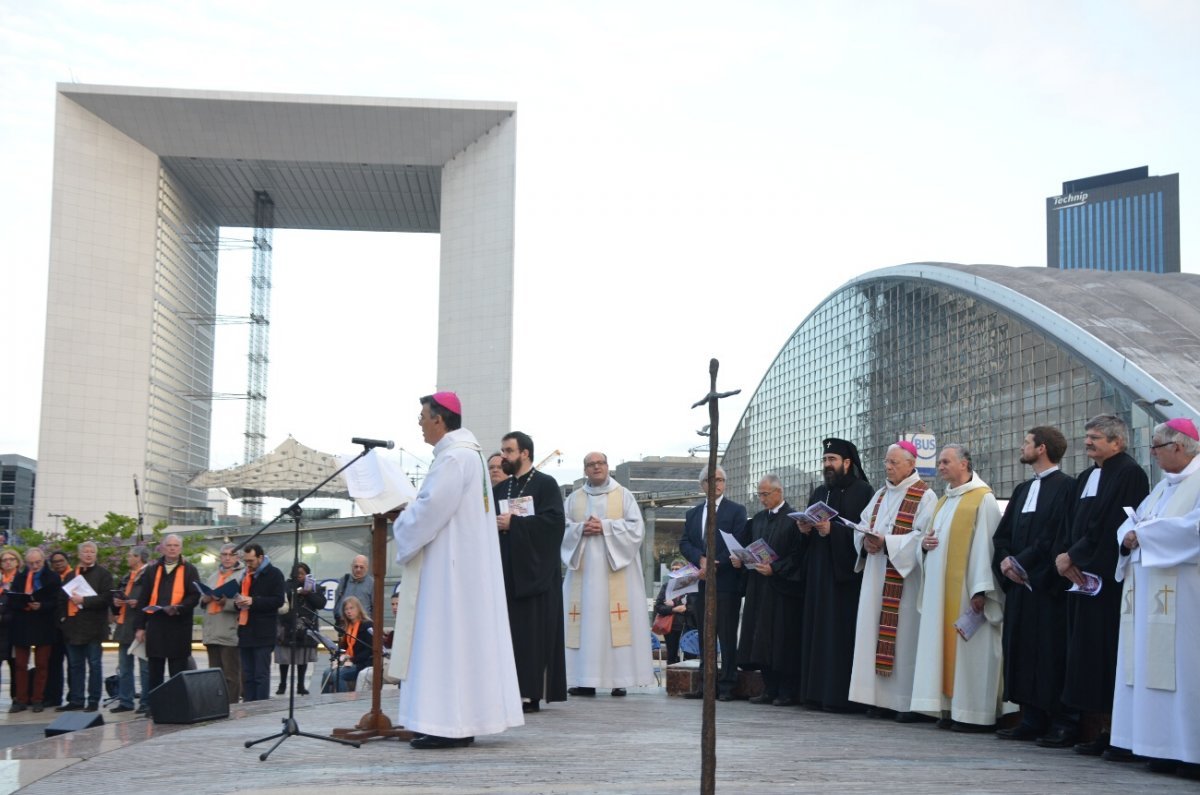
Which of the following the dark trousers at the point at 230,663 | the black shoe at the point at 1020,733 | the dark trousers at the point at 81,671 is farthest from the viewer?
the dark trousers at the point at 81,671

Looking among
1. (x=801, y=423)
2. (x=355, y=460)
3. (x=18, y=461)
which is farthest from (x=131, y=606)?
(x=18, y=461)

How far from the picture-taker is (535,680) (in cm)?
768

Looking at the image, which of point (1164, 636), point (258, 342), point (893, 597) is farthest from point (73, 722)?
point (258, 342)

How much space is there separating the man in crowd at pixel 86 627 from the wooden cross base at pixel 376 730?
6371mm

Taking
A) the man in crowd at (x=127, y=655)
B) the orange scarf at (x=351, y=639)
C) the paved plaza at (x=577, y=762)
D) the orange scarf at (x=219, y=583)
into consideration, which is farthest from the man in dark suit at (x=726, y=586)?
the man in crowd at (x=127, y=655)

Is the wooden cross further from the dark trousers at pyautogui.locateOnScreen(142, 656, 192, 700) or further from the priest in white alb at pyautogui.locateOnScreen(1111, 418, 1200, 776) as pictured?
the dark trousers at pyautogui.locateOnScreen(142, 656, 192, 700)

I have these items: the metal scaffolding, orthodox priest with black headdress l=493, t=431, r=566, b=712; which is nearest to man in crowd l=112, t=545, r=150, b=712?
orthodox priest with black headdress l=493, t=431, r=566, b=712

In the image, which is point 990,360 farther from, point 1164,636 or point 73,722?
point 73,722

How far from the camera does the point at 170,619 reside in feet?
33.9

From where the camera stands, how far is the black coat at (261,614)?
1050 centimetres

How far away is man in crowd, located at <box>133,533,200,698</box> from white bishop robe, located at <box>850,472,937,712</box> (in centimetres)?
594

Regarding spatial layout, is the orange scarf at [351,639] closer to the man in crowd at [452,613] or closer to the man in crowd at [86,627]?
the man in crowd at [86,627]

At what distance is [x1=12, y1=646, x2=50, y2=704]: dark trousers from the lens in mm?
11914

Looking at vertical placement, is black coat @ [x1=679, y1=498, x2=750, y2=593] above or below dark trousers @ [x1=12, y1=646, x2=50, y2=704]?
above
